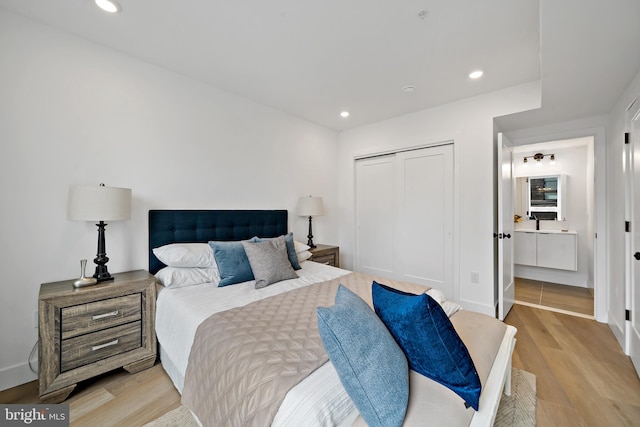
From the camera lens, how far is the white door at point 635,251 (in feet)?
6.32

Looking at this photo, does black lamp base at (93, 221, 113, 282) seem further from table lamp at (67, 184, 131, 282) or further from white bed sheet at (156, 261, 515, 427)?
white bed sheet at (156, 261, 515, 427)

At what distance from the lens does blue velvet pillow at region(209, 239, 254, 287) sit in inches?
85.4

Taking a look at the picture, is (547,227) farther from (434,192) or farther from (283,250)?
(283,250)

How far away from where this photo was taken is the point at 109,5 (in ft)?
5.55

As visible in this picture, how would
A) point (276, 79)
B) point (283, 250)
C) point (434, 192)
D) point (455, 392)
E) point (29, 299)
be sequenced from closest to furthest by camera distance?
point (455, 392), point (29, 299), point (283, 250), point (276, 79), point (434, 192)

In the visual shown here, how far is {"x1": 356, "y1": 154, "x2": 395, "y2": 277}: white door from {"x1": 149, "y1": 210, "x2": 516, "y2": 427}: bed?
4.82 ft

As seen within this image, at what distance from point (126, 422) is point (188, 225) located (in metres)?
1.52

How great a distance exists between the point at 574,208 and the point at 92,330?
637cm

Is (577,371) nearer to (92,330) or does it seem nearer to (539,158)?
(92,330)

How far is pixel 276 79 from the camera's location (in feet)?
8.64

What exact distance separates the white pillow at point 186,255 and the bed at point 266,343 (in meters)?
0.18

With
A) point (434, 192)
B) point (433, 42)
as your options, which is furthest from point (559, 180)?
point (433, 42)

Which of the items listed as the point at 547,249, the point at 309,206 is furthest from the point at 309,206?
the point at 547,249

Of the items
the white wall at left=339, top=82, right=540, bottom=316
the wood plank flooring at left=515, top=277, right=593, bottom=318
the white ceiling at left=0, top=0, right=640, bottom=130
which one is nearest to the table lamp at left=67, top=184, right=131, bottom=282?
the white ceiling at left=0, top=0, right=640, bottom=130
